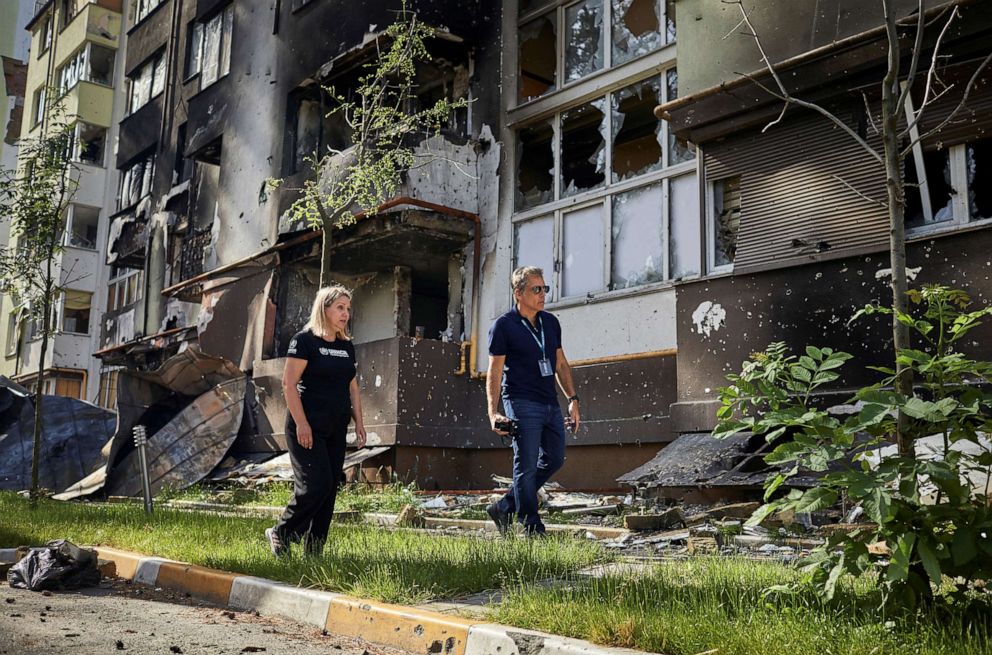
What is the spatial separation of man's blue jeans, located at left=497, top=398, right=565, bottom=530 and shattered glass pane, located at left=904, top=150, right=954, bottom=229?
435 centimetres

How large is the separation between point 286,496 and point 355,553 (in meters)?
6.45

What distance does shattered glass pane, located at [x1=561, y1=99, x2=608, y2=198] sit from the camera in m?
14.6

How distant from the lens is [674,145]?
1309 centimetres

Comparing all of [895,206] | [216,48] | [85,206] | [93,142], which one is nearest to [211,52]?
[216,48]

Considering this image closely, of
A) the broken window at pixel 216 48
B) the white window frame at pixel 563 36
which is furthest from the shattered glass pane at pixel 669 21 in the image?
the broken window at pixel 216 48

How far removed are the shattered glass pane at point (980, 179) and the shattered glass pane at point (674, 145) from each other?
442 centimetres

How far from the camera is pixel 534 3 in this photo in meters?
15.6

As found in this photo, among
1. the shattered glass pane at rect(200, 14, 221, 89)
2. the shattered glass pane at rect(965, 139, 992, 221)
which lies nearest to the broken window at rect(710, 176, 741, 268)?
the shattered glass pane at rect(965, 139, 992, 221)

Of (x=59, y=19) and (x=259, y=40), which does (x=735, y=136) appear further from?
(x=59, y=19)

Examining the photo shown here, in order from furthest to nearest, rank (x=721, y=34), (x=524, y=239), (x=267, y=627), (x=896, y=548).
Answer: (x=524, y=239) → (x=721, y=34) → (x=267, y=627) → (x=896, y=548)

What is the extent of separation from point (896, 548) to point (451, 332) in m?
12.6

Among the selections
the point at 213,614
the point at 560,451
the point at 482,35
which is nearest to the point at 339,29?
the point at 482,35

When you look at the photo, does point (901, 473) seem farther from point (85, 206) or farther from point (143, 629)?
point (85, 206)

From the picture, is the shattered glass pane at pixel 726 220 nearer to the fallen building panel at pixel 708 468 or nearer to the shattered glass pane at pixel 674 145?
the shattered glass pane at pixel 674 145
